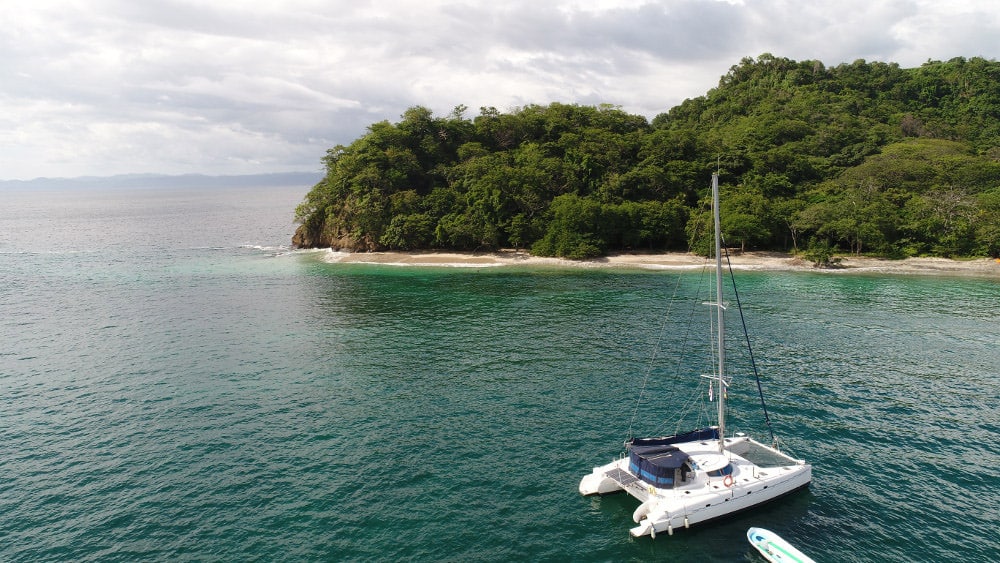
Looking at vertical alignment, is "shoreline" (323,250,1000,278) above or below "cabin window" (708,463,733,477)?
above

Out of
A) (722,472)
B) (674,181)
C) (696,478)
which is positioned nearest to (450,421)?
(696,478)

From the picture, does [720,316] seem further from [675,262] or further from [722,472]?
[675,262]

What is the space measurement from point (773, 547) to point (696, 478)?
4.66m

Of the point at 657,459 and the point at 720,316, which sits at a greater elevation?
the point at 720,316

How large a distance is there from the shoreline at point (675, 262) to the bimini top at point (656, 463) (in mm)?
54683

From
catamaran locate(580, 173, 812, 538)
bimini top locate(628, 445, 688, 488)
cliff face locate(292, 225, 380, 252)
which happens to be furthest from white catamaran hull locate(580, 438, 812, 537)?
cliff face locate(292, 225, 380, 252)

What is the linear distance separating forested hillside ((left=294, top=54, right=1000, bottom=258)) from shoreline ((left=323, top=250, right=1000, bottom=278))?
2679mm

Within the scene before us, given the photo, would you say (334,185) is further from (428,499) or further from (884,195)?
(884,195)

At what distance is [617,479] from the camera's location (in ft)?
90.2

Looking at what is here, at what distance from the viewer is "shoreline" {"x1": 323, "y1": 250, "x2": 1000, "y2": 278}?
275 ft

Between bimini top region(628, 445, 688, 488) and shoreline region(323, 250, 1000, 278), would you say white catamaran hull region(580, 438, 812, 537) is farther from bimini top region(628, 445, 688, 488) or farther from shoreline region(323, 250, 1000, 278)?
shoreline region(323, 250, 1000, 278)

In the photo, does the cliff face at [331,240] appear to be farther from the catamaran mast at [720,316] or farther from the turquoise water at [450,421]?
the catamaran mast at [720,316]

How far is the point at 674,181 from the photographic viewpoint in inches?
4412

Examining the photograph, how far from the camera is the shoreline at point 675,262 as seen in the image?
83812mm
